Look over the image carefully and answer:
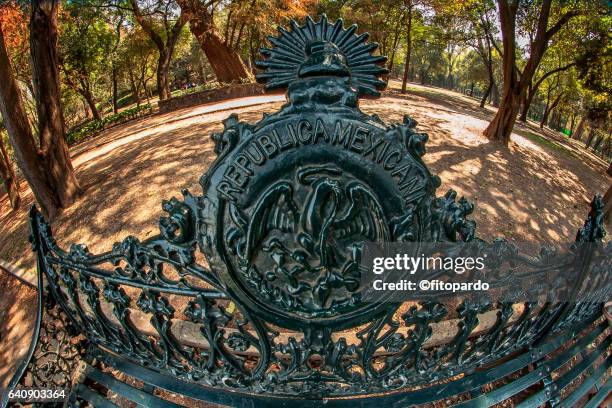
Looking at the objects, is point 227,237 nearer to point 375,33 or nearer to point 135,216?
point 135,216

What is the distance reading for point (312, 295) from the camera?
1846mm

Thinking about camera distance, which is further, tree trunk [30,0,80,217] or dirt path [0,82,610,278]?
tree trunk [30,0,80,217]

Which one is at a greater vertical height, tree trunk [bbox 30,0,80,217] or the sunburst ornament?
the sunburst ornament

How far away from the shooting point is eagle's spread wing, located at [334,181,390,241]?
1713mm

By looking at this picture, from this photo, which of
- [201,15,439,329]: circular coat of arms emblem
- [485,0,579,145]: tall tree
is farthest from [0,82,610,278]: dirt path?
[201,15,439,329]: circular coat of arms emblem

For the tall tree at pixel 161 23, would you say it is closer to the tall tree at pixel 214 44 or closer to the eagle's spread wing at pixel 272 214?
the tall tree at pixel 214 44

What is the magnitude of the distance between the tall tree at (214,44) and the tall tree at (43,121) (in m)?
9.99

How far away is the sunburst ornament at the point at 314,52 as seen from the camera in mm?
1788

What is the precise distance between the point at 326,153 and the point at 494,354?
1432mm

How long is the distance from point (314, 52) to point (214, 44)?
53.9ft

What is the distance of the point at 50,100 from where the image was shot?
18.4ft

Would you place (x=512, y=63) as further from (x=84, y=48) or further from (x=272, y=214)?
(x=84, y=48)

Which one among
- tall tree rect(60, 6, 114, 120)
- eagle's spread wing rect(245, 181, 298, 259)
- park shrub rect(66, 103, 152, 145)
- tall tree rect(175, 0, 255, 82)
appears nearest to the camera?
eagle's spread wing rect(245, 181, 298, 259)

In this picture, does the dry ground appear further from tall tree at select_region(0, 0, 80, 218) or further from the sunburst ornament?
the sunburst ornament
